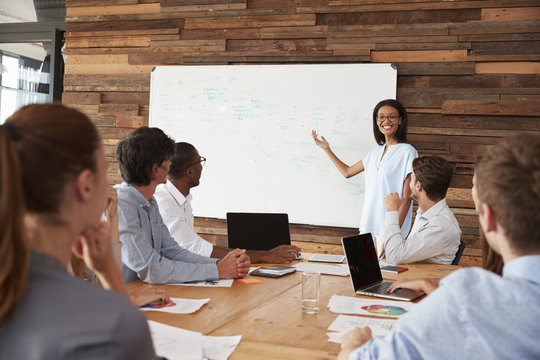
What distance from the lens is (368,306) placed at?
1753 mm

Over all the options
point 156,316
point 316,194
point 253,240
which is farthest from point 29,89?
point 156,316

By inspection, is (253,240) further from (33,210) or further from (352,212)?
(33,210)

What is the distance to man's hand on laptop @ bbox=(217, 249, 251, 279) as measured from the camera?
6.98ft

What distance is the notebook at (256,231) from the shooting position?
285 cm

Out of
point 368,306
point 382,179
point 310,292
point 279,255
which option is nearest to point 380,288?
point 368,306

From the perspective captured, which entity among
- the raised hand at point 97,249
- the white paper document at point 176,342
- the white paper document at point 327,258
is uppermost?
the raised hand at point 97,249

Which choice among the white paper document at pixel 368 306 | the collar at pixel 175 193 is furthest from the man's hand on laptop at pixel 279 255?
the white paper document at pixel 368 306

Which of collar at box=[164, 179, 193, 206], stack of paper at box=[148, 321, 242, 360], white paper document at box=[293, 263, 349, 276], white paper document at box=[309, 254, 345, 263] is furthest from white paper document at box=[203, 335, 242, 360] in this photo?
collar at box=[164, 179, 193, 206]

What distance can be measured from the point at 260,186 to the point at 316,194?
19.0 inches

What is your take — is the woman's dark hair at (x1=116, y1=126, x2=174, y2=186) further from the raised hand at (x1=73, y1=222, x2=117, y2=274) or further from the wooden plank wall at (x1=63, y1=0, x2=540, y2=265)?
the wooden plank wall at (x1=63, y1=0, x2=540, y2=265)

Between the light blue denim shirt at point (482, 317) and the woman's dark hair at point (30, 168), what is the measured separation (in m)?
0.66

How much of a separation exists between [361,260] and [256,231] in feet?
3.06

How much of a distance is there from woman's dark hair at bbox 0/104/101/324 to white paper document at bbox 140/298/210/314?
82cm

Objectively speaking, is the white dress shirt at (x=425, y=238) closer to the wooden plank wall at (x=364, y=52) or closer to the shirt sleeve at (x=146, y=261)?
the shirt sleeve at (x=146, y=261)
